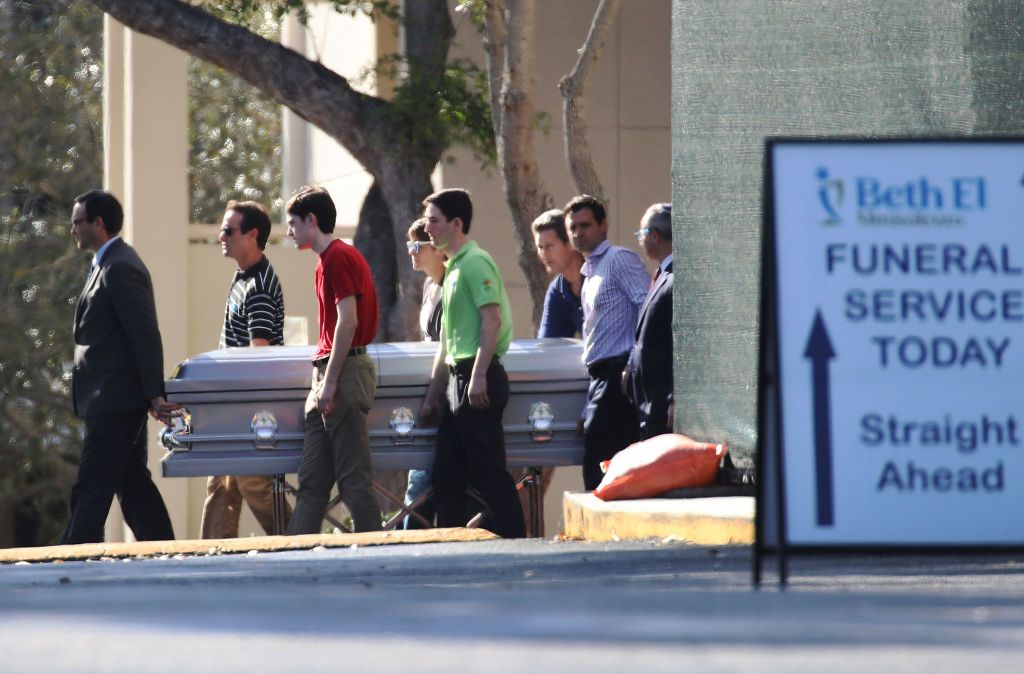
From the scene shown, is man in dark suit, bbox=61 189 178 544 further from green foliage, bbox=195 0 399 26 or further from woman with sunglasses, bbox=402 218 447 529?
green foliage, bbox=195 0 399 26

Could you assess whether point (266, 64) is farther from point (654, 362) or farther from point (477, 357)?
point (654, 362)

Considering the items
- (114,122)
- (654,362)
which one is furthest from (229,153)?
(654,362)

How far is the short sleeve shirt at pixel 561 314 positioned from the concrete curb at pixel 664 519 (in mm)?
2127

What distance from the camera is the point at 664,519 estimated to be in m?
8.02

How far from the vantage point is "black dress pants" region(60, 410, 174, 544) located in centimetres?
1019

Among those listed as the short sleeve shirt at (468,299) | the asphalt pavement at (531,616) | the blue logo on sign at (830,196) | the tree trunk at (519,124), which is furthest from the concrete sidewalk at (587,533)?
the tree trunk at (519,124)

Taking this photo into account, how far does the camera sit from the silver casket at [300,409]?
399 inches

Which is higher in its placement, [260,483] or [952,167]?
[952,167]

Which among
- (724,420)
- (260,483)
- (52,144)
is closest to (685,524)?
(724,420)

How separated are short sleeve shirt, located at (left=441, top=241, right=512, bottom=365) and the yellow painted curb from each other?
1.29 m

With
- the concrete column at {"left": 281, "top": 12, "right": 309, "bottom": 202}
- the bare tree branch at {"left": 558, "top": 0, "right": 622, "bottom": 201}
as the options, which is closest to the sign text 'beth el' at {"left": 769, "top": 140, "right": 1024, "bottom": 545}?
the bare tree branch at {"left": 558, "top": 0, "right": 622, "bottom": 201}

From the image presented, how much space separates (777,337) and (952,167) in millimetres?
699

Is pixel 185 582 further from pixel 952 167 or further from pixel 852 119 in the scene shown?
pixel 852 119

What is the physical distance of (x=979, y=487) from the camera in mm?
5449
